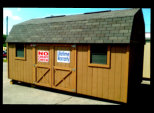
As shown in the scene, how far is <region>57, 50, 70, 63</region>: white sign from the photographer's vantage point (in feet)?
21.5

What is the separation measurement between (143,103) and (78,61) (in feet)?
10.6

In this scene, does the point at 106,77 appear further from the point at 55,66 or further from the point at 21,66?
the point at 21,66

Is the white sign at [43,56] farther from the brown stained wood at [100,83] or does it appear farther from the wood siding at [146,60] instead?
the wood siding at [146,60]

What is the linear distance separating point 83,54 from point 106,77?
1409 mm

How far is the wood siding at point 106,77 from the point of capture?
5316 mm

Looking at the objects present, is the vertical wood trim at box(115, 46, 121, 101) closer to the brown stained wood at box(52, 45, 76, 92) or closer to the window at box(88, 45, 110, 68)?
the window at box(88, 45, 110, 68)

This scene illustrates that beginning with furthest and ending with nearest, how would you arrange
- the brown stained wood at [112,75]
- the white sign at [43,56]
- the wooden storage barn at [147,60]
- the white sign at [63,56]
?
the wooden storage barn at [147,60]
the white sign at [43,56]
the white sign at [63,56]
the brown stained wood at [112,75]

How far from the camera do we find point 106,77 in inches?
223

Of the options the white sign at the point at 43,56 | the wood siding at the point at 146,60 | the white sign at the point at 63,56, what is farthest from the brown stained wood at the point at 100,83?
the wood siding at the point at 146,60

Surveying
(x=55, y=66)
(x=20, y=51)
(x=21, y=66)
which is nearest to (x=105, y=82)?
(x=55, y=66)

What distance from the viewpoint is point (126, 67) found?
523 cm

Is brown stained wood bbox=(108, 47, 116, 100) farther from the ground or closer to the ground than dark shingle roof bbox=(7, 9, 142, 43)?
closer to the ground

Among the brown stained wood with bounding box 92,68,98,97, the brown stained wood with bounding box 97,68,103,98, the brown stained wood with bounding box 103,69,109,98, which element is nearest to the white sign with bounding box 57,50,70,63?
the brown stained wood with bounding box 92,68,98,97

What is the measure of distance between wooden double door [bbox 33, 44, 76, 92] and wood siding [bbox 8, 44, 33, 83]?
15.5 inches
